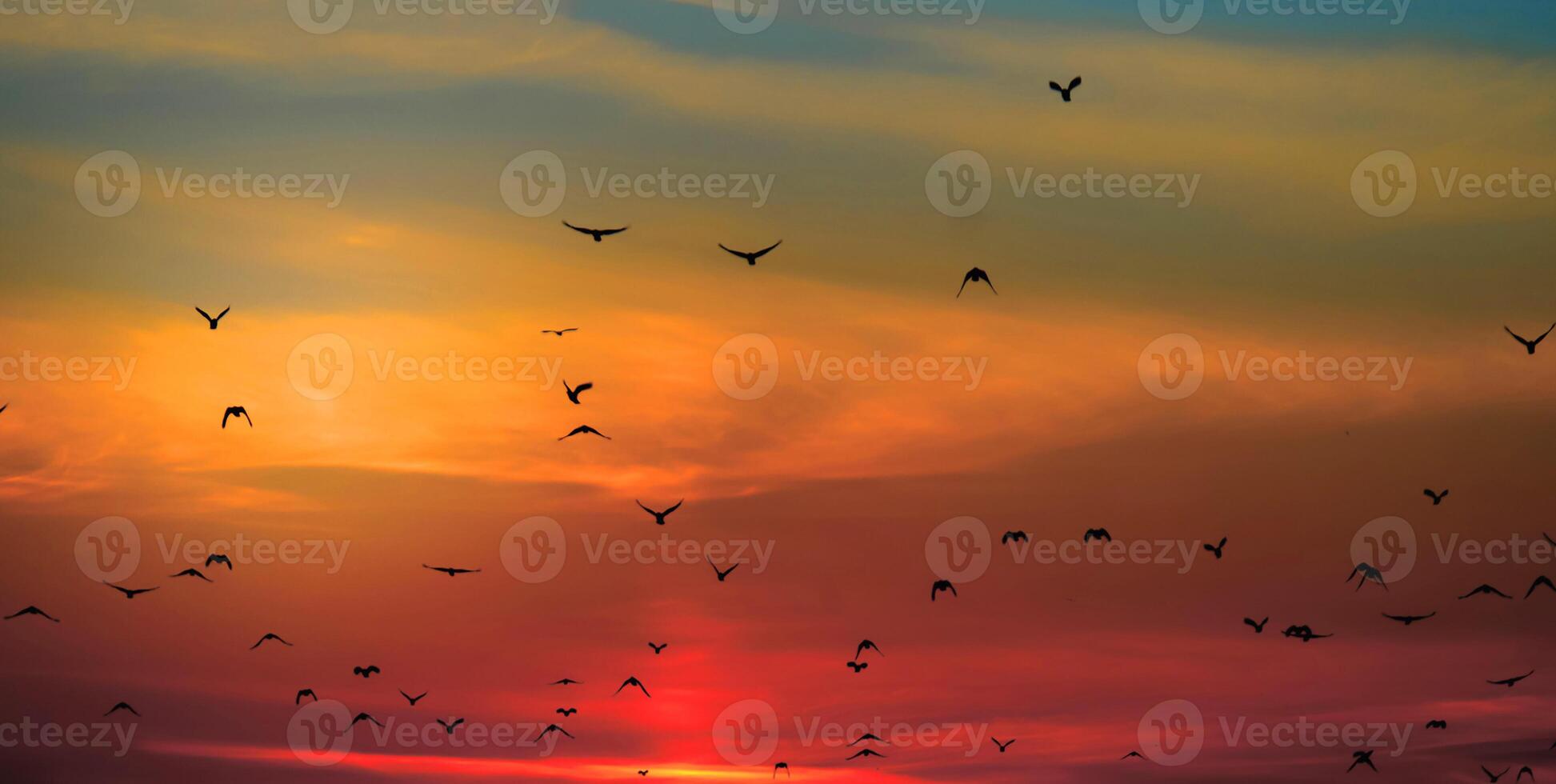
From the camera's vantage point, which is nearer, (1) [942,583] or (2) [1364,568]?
(2) [1364,568]

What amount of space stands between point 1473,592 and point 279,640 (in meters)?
84.3

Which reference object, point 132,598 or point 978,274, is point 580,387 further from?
point 132,598

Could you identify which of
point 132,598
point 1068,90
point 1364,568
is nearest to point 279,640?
point 132,598

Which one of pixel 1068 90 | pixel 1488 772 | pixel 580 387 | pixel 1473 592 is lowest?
pixel 1488 772

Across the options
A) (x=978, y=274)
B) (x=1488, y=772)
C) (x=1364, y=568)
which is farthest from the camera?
(x=1488, y=772)

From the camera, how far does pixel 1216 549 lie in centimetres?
10281

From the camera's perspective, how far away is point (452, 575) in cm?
9856

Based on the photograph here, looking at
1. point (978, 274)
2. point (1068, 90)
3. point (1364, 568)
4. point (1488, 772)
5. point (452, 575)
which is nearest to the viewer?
point (1068, 90)

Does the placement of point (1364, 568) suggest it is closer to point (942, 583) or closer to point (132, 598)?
point (942, 583)

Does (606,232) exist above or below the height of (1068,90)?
below

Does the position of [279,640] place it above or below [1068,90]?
below

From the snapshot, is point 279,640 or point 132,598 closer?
point 132,598

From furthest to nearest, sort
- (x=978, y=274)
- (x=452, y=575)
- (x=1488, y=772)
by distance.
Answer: (x=1488, y=772), (x=452, y=575), (x=978, y=274)

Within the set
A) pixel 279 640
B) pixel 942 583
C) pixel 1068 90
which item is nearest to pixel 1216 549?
pixel 942 583
